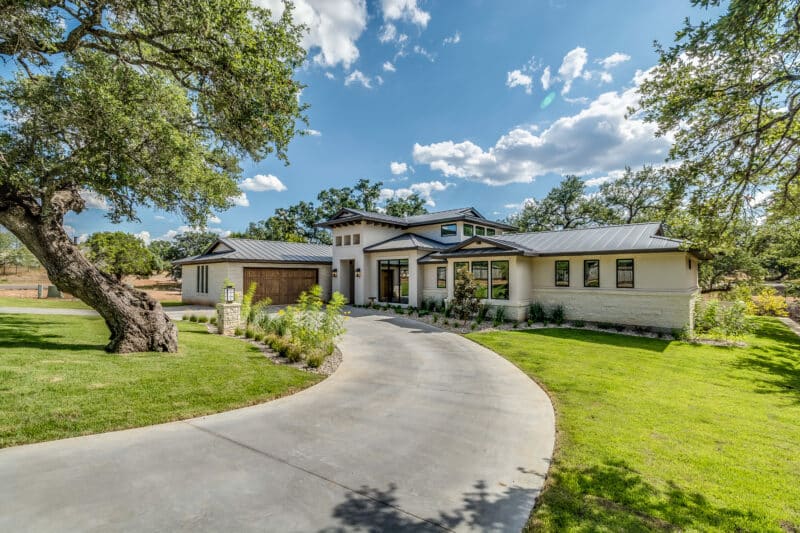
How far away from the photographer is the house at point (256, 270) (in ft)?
69.2

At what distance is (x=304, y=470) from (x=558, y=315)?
580 inches

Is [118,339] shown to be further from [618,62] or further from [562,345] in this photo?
[618,62]

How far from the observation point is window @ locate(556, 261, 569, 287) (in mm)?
16484

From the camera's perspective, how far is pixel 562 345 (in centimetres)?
1167

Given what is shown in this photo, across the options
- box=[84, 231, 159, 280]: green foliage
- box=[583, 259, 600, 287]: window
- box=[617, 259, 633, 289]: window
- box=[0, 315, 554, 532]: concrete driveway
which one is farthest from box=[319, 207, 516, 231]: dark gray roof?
box=[0, 315, 554, 532]: concrete driveway

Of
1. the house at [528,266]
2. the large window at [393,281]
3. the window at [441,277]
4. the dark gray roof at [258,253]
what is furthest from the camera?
the dark gray roof at [258,253]

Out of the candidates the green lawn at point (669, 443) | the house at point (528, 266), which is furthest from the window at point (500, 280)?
the green lawn at point (669, 443)

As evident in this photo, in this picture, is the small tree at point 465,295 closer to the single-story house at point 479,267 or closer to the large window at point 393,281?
the single-story house at point 479,267

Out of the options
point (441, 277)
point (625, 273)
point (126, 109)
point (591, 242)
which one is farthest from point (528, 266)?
point (126, 109)

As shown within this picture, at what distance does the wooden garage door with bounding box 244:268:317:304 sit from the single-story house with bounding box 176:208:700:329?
2.5 inches

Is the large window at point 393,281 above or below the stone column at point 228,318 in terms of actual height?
above

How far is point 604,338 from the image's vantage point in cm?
1322

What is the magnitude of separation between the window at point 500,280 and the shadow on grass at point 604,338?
8.54 ft

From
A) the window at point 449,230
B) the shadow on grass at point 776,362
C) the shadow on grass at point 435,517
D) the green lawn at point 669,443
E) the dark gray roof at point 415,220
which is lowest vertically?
the shadow on grass at point 776,362
